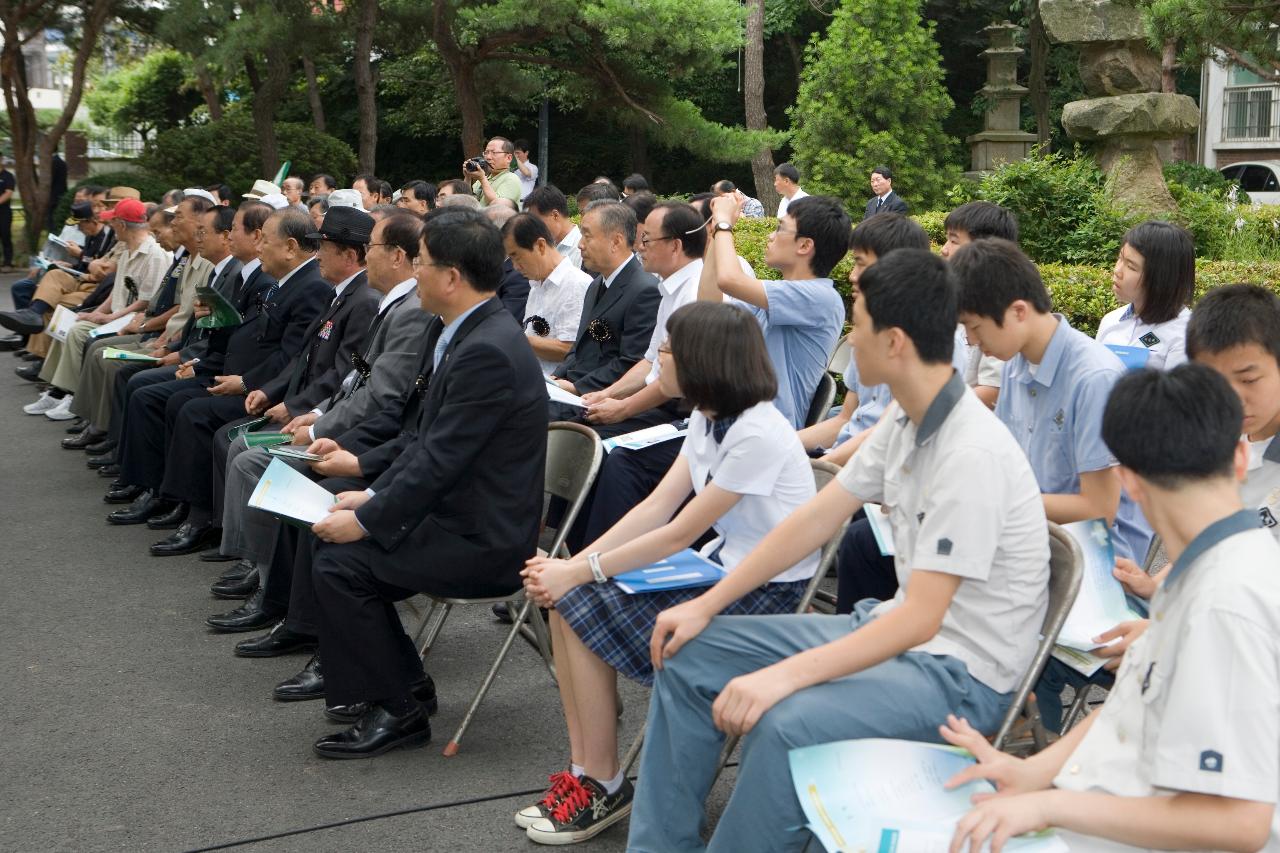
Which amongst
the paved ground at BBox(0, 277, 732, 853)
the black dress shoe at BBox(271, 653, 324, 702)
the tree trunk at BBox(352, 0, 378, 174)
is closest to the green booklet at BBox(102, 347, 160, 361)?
the paved ground at BBox(0, 277, 732, 853)

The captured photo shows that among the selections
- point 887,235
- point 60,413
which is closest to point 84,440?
point 60,413

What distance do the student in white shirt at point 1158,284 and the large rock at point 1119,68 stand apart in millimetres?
6655

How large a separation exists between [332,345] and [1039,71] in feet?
78.5

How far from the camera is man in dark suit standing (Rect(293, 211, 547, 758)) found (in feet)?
12.8

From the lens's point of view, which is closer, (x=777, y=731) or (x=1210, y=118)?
(x=777, y=731)

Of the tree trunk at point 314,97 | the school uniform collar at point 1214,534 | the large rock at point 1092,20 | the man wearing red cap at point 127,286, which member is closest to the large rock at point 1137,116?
the large rock at point 1092,20

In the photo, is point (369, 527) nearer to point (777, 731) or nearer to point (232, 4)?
point (777, 731)

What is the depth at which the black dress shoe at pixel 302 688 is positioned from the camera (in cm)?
443

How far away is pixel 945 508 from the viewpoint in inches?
98.5

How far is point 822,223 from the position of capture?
15.4 ft

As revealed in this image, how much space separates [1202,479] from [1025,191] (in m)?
7.60

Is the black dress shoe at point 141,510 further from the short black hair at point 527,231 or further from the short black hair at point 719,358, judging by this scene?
the short black hair at point 719,358

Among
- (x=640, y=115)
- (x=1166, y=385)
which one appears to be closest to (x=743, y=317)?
(x=1166, y=385)

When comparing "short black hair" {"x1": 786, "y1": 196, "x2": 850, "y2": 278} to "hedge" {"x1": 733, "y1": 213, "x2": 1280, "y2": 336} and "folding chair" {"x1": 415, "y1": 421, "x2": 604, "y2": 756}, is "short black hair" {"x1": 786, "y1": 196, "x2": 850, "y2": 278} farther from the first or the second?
"hedge" {"x1": 733, "y1": 213, "x2": 1280, "y2": 336}
